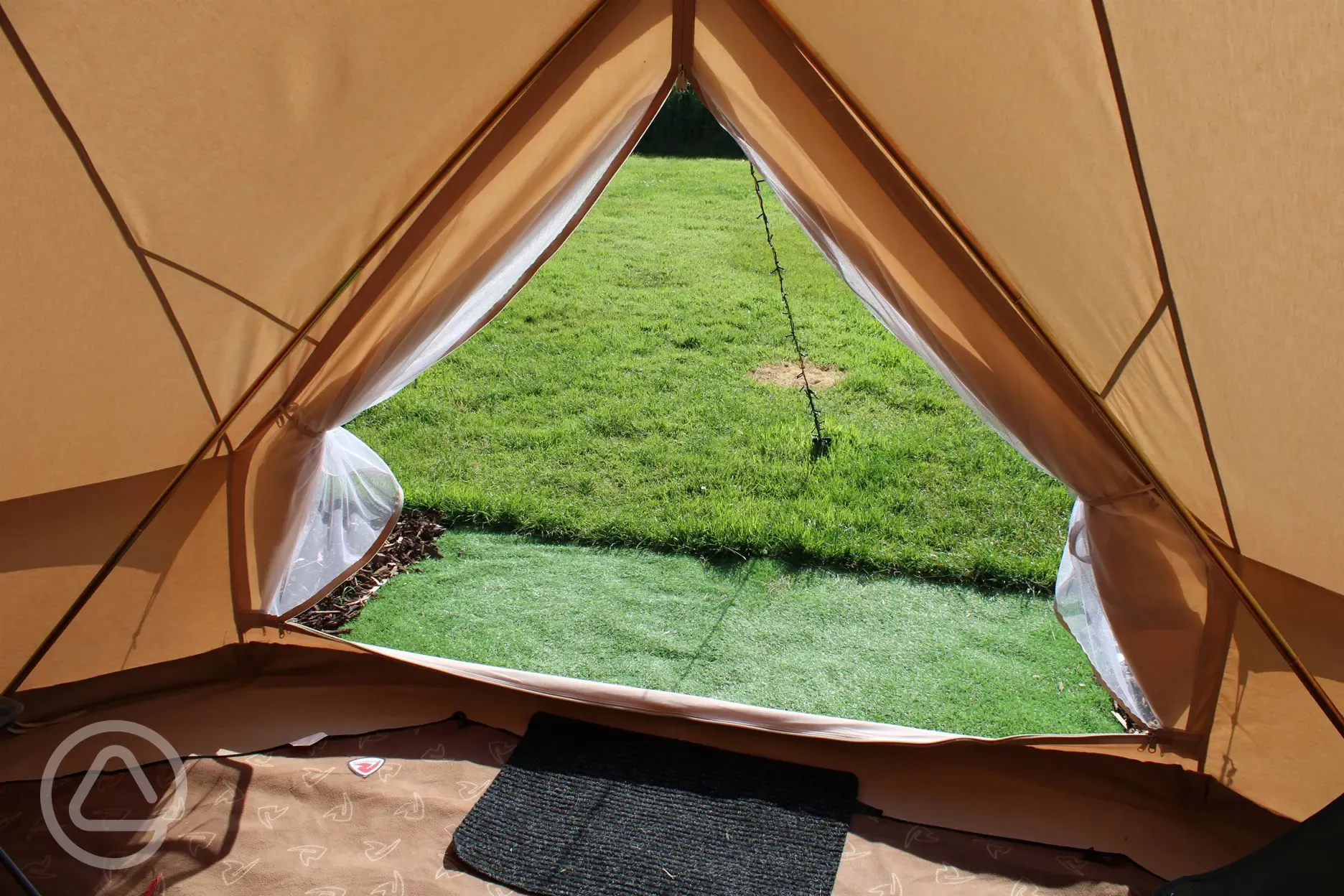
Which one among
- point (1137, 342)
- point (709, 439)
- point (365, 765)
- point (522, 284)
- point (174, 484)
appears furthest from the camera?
point (709, 439)

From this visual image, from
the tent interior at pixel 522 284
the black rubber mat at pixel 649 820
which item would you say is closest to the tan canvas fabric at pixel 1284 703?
the tent interior at pixel 522 284

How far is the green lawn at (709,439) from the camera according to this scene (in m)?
3.94

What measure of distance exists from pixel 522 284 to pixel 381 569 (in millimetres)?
1393

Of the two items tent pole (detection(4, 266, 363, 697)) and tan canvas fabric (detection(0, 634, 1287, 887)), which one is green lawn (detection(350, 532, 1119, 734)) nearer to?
tan canvas fabric (detection(0, 634, 1287, 887))

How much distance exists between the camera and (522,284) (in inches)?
117

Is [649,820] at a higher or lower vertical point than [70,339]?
lower

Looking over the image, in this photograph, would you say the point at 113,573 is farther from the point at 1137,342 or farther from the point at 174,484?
the point at 1137,342

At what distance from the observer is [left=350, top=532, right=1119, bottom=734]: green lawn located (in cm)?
314

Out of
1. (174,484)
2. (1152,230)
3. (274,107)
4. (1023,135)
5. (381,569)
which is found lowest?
(381,569)

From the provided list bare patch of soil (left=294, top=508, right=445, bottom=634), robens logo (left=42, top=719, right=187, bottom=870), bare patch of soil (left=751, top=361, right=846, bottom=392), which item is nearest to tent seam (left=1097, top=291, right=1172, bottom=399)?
bare patch of soil (left=294, top=508, right=445, bottom=634)

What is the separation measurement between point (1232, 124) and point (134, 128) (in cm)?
224

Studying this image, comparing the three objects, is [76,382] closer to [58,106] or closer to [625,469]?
[58,106]

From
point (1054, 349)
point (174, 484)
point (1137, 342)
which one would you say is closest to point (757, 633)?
point (1054, 349)

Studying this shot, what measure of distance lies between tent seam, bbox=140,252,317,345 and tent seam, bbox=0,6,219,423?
1.3 inches
